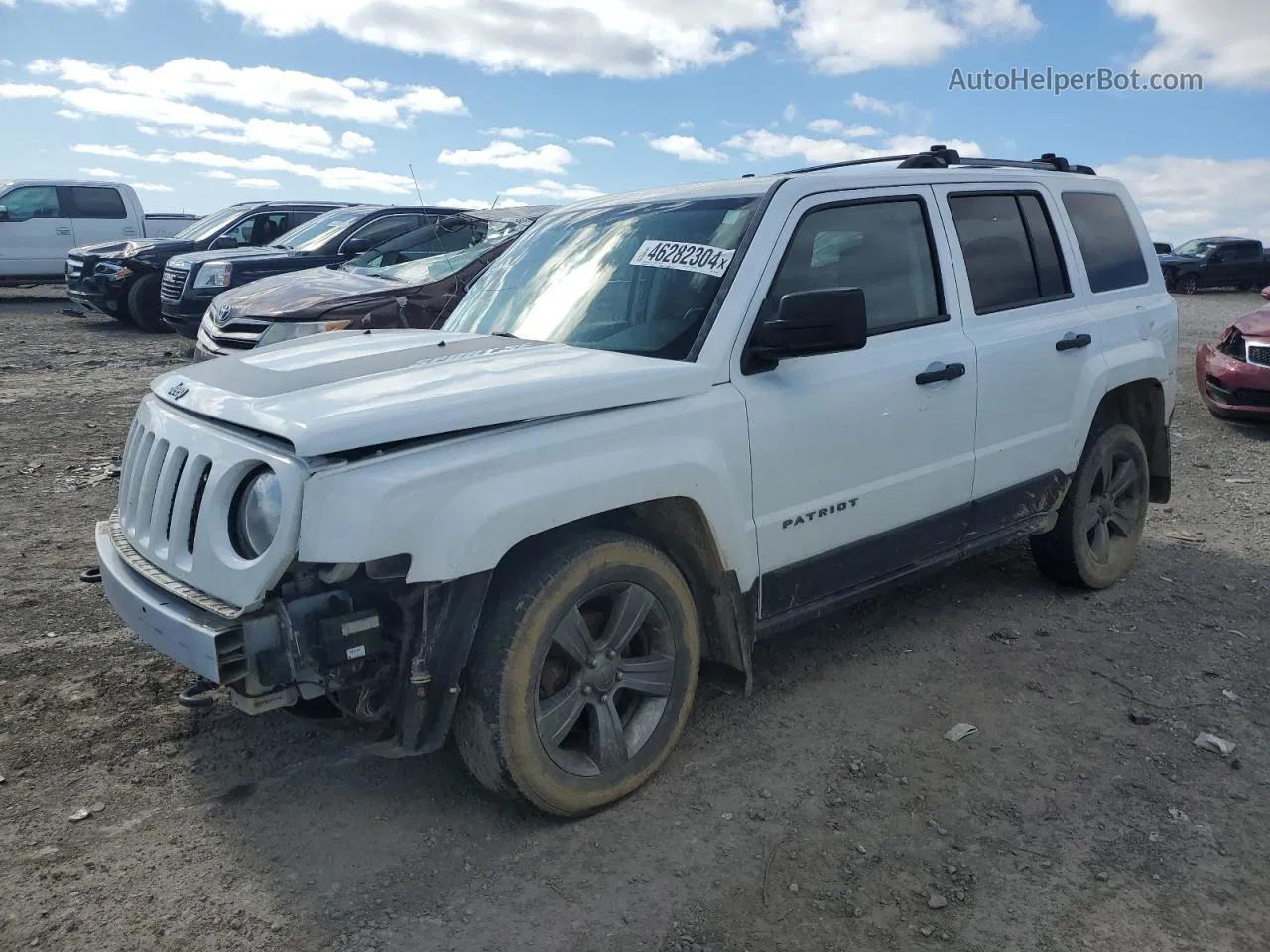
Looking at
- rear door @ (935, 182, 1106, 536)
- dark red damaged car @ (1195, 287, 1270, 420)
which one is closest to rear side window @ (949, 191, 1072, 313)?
rear door @ (935, 182, 1106, 536)

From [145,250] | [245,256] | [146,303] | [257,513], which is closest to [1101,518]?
[257,513]

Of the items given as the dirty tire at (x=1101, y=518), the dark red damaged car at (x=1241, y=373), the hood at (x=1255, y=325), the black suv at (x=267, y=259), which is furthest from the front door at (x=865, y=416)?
the black suv at (x=267, y=259)

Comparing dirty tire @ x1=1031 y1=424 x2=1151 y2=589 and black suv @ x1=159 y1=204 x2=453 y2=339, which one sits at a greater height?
black suv @ x1=159 y1=204 x2=453 y2=339

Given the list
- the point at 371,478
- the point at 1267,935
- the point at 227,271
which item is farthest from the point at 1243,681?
the point at 227,271

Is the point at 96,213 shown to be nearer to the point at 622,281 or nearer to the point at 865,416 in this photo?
the point at 622,281

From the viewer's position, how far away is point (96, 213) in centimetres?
1950

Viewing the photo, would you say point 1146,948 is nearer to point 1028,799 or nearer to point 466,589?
point 1028,799

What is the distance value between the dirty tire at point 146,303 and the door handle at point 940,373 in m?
13.3

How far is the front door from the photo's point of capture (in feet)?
11.5

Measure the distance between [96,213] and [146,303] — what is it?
19.7 feet

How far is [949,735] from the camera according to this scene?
12.2 ft

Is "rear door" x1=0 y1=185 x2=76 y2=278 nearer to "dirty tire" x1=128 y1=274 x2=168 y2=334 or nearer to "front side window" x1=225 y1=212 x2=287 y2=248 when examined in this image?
"dirty tire" x1=128 y1=274 x2=168 y2=334

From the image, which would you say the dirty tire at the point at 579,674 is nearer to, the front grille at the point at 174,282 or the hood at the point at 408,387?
the hood at the point at 408,387

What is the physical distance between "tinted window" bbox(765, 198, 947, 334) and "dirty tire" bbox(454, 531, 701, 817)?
3.49 ft
